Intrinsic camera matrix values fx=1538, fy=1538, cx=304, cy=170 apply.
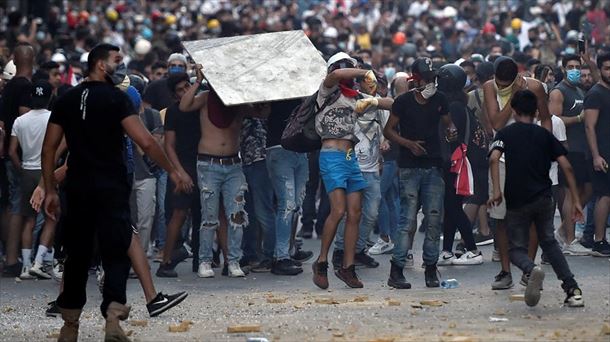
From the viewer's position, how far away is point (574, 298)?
10953 millimetres

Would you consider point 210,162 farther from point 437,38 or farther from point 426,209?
point 437,38

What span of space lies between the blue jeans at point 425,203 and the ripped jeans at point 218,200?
1.63 m

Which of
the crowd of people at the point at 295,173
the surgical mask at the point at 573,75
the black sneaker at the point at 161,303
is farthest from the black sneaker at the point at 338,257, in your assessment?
the surgical mask at the point at 573,75

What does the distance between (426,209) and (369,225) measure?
3.48 feet

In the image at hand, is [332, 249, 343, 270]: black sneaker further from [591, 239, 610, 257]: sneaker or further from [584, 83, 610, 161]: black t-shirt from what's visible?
[584, 83, 610, 161]: black t-shirt

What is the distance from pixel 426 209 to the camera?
12789mm

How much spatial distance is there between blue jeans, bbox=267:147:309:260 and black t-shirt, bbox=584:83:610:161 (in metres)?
2.88

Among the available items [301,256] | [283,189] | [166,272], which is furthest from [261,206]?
[166,272]

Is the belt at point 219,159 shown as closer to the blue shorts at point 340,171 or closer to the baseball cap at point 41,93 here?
the blue shorts at point 340,171

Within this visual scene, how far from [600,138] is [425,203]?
2.74 meters

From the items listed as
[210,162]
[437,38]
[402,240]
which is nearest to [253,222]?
[210,162]

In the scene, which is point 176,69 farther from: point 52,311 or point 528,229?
point 528,229

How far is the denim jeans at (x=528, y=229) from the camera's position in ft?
37.2

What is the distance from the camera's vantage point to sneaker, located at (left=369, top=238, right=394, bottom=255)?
50.7 feet
